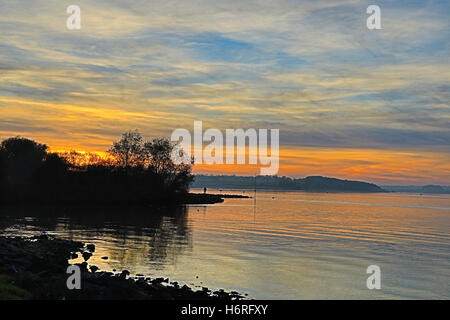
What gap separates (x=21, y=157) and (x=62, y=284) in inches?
4369

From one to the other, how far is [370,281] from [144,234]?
1397 inches

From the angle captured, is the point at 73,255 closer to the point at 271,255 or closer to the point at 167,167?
the point at 271,255

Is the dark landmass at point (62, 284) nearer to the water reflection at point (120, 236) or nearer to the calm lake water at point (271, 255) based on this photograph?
the calm lake water at point (271, 255)

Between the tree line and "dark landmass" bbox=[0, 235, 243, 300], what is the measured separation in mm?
79079

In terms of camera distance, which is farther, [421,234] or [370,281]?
[421,234]

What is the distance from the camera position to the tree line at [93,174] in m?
113

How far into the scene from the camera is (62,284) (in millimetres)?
25922

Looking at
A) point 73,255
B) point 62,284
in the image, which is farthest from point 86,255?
point 62,284

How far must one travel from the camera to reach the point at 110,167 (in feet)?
437

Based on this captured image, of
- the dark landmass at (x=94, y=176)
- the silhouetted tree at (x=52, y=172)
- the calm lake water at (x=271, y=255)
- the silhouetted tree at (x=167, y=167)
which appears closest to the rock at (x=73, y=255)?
the calm lake water at (x=271, y=255)
